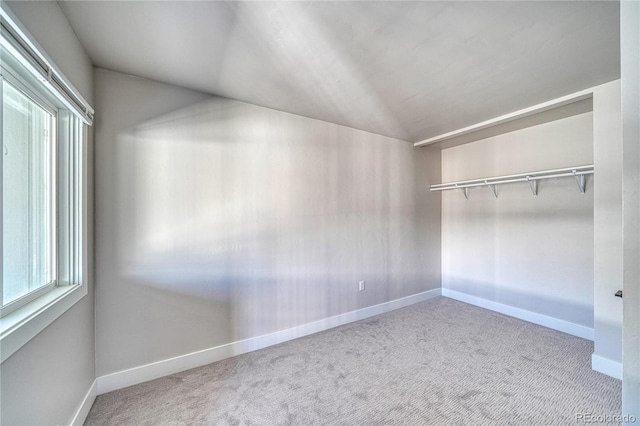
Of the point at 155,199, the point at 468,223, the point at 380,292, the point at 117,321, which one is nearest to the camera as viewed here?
the point at 117,321

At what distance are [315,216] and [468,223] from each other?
241 cm

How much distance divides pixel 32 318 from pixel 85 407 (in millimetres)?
1041

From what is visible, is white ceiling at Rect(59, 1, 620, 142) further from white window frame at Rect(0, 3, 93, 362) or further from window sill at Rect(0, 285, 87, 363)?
window sill at Rect(0, 285, 87, 363)

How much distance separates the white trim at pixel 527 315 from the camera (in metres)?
2.64

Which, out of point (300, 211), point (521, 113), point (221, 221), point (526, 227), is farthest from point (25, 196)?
point (526, 227)

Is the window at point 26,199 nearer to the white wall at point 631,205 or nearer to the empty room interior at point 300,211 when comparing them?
the empty room interior at point 300,211

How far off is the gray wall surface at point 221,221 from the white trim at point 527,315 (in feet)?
3.87

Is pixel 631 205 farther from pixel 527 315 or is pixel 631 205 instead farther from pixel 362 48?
pixel 527 315

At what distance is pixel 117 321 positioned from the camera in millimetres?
1894

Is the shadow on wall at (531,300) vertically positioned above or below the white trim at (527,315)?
above

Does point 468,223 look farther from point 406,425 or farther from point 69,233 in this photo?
point 69,233

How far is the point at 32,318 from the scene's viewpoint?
105 centimetres

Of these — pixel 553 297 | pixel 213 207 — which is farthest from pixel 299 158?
pixel 553 297

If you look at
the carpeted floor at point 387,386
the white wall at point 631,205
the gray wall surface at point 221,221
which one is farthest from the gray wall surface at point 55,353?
the white wall at point 631,205
